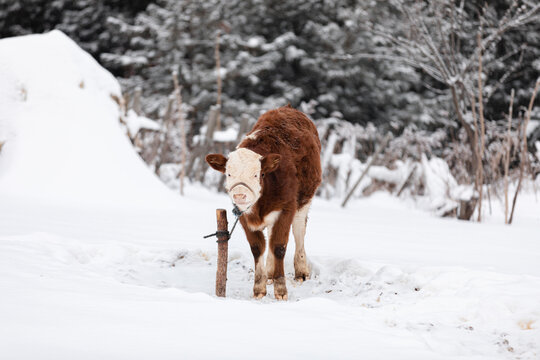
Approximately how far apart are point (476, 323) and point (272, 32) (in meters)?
15.2

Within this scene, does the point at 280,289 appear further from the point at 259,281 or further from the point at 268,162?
the point at 268,162

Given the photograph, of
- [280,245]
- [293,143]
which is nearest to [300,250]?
[280,245]

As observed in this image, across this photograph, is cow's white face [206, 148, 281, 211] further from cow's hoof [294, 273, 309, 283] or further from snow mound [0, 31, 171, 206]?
snow mound [0, 31, 171, 206]

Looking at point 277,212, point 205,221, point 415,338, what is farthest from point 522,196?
point 415,338

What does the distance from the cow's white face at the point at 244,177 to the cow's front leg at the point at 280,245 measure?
16.1 inches

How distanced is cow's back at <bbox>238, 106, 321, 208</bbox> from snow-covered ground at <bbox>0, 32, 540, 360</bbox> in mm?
682

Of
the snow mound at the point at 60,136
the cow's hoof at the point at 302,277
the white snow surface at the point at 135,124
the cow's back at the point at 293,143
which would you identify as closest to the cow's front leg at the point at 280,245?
the cow's back at the point at 293,143

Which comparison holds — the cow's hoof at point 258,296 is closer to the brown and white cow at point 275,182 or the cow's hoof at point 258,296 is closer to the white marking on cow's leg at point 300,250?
the brown and white cow at point 275,182

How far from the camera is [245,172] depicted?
2564mm

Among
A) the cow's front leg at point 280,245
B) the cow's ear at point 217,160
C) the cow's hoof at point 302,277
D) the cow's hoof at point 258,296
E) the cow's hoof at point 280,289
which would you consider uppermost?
the cow's ear at point 217,160

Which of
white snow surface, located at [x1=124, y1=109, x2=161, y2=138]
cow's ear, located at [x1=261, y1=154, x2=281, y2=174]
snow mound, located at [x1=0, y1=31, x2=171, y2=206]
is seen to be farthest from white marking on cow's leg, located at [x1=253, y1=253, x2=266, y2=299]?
white snow surface, located at [x1=124, y1=109, x2=161, y2=138]

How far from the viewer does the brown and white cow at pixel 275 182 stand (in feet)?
8.51

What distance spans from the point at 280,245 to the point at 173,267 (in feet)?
3.20

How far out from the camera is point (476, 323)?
2.25 meters
